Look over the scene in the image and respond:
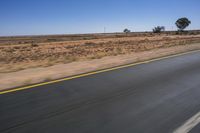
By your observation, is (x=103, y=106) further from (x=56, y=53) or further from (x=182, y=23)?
(x=182, y=23)

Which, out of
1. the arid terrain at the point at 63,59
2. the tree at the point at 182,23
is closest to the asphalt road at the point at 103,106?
the arid terrain at the point at 63,59

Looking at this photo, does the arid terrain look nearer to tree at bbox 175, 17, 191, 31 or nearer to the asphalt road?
the asphalt road

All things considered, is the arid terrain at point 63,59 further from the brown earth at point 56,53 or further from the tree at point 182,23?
the tree at point 182,23

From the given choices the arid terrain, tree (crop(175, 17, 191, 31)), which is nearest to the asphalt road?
the arid terrain

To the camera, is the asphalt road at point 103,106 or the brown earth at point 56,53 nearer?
the asphalt road at point 103,106

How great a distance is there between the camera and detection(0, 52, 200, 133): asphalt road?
3.76 meters

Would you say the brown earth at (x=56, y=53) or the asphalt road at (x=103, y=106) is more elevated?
the asphalt road at (x=103, y=106)

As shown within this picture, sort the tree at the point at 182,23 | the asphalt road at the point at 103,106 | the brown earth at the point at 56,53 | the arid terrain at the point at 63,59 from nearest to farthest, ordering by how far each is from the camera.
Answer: the asphalt road at the point at 103,106
the arid terrain at the point at 63,59
the brown earth at the point at 56,53
the tree at the point at 182,23

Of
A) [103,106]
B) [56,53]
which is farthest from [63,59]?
[103,106]

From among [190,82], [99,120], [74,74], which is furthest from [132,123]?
[74,74]

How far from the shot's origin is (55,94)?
5.68 m

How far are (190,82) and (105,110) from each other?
403 centimetres

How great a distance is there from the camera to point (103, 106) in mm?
4785

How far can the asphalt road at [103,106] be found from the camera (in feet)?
12.3
